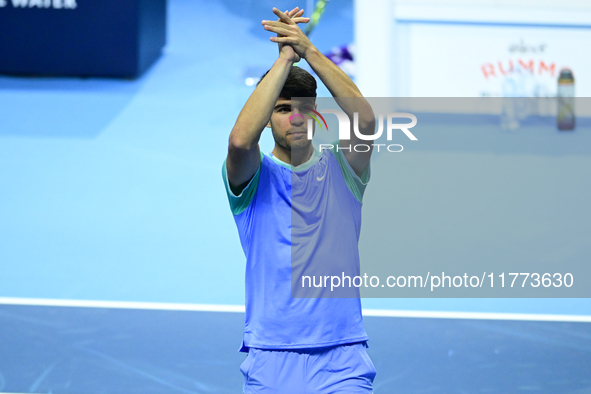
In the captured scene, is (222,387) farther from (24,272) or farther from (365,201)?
(24,272)

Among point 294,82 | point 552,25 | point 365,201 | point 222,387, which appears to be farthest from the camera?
point 552,25

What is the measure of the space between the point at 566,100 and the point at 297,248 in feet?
14.5

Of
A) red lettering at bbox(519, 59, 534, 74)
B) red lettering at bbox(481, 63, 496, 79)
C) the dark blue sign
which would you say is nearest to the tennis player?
red lettering at bbox(481, 63, 496, 79)

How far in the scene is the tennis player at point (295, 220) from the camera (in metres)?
2.03

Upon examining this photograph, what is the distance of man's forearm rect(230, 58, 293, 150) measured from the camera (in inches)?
78.9

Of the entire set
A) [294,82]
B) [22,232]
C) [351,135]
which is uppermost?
[294,82]

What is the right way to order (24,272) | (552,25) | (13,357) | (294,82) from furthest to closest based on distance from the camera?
(552,25)
(24,272)
(13,357)
(294,82)

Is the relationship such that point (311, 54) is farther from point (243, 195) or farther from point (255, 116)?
point (243, 195)

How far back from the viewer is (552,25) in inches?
212

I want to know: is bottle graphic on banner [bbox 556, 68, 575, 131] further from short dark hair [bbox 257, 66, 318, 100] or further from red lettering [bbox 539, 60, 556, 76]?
short dark hair [bbox 257, 66, 318, 100]

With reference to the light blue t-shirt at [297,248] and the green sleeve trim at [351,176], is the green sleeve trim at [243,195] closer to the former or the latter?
the light blue t-shirt at [297,248]

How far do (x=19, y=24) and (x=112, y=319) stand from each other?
14.5 ft

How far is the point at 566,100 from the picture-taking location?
5.77 metres

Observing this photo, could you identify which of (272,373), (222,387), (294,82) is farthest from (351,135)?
(222,387)
